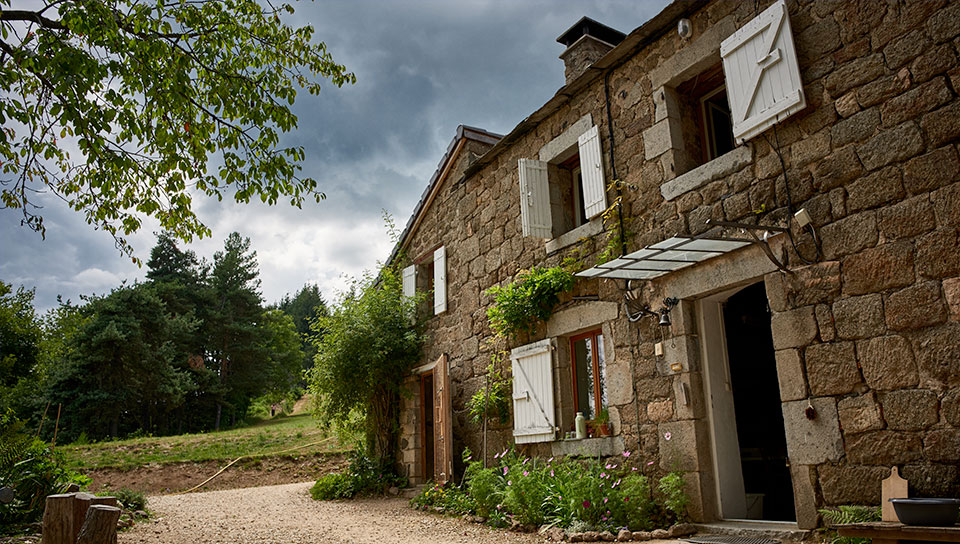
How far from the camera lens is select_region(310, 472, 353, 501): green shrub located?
30.3 feet

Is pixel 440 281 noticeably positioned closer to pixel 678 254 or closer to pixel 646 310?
pixel 646 310

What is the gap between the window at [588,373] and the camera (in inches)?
250

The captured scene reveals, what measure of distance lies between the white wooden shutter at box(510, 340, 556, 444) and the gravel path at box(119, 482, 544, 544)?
111 cm

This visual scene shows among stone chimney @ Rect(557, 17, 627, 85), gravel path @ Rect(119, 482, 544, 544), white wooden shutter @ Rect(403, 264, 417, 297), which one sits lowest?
gravel path @ Rect(119, 482, 544, 544)

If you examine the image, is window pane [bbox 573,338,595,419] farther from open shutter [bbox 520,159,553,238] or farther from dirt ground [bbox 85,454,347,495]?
dirt ground [bbox 85,454,347,495]

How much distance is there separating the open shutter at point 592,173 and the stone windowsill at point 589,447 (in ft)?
7.30

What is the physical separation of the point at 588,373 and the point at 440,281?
3298mm

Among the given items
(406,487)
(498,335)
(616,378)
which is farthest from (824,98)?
(406,487)

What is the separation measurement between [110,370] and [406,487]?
15191mm

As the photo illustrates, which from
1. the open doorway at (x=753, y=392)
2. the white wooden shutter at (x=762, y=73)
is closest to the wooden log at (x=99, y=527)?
the open doorway at (x=753, y=392)

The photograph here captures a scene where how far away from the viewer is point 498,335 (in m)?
7.57

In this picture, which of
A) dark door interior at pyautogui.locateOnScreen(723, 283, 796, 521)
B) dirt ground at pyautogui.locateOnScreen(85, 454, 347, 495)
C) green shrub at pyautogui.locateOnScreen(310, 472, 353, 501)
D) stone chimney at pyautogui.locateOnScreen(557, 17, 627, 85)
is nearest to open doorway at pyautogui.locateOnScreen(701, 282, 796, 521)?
dark door interior at pyautogui.locateOnScreen(723, 283, 796, 521)

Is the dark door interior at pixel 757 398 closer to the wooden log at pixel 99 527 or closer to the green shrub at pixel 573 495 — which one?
the green shrub at pixel 573 495

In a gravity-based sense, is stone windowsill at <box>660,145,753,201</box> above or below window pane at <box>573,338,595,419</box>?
above
